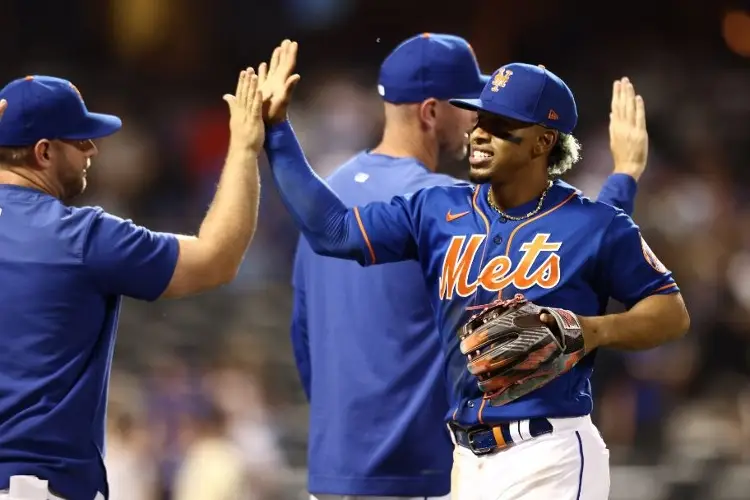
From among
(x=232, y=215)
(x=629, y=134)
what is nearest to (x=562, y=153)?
(x=629, y=134)

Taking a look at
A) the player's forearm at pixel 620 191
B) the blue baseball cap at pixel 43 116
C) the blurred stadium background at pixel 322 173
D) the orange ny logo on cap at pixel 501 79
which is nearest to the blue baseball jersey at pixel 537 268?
the orange ny logo on cap at pixel 501 79

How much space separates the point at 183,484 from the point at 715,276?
390cm

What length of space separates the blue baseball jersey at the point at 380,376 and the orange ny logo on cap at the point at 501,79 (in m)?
0.52

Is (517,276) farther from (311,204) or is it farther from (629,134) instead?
(629,134)

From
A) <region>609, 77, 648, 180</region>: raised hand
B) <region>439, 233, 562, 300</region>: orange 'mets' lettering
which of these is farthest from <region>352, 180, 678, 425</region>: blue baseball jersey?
<region>609, 77, 648, 180</region>: raised hand

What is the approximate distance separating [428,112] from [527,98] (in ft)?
2.79

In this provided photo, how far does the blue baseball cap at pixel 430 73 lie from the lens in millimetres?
4375

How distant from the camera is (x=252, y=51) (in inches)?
422

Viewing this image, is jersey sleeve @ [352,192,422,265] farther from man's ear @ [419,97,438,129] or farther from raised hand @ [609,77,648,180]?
raised hand @ [609,77,648,180]

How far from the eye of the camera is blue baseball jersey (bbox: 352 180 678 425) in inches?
135

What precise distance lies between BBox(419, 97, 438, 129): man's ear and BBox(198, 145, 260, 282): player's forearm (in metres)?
0.83

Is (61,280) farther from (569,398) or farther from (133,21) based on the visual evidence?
(133,21)

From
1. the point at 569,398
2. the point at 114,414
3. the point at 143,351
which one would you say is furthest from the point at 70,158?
the point at 143,351

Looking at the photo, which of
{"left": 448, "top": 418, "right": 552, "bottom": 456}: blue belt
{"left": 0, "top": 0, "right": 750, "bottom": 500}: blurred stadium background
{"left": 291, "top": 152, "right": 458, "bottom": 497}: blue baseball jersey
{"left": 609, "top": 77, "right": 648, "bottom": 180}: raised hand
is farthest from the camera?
{"left": 0, "top": 0, "right": 750, "bottom": 500}: blurred stadium background
